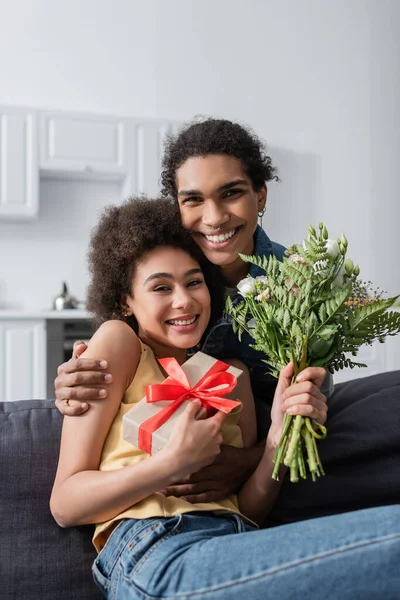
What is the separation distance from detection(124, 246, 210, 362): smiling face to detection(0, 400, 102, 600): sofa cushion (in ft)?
1.05

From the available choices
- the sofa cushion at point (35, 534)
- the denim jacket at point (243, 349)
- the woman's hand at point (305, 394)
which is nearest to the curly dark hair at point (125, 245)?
the denim jacket at point (243, 349)

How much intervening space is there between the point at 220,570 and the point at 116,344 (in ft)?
1.61

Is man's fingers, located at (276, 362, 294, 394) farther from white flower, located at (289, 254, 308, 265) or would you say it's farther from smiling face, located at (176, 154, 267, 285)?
smiling face, located at (176, 154, 267, 285)

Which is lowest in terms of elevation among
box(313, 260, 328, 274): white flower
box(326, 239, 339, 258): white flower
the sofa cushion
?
the sofa cushion

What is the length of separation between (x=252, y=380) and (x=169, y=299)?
459mm

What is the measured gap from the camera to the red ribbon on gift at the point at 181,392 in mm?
1183

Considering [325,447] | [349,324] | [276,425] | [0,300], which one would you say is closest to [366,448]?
[325,447]

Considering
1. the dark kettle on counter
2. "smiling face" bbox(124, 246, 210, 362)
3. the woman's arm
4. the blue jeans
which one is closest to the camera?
the blue jeans

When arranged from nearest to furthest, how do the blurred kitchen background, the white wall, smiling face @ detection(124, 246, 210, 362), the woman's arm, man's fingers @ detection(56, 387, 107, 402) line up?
the woman's arm
man's fingers @ detection(56, 387, 107, 402)
smiling face @ detection(124, 246, 210, 362)
the blurred kitchen background
the white wall

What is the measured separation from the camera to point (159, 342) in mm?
1466

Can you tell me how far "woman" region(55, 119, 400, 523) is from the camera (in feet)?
4.36

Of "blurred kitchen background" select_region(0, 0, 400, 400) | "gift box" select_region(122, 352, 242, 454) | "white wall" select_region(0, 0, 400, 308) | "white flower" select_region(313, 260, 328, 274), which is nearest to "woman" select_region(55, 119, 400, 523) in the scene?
"gift box" select_region(122, 352, 242, 454)

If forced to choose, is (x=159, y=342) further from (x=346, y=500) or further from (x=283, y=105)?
(x=283, y=105)

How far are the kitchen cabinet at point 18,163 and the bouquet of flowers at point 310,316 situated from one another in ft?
11.3
